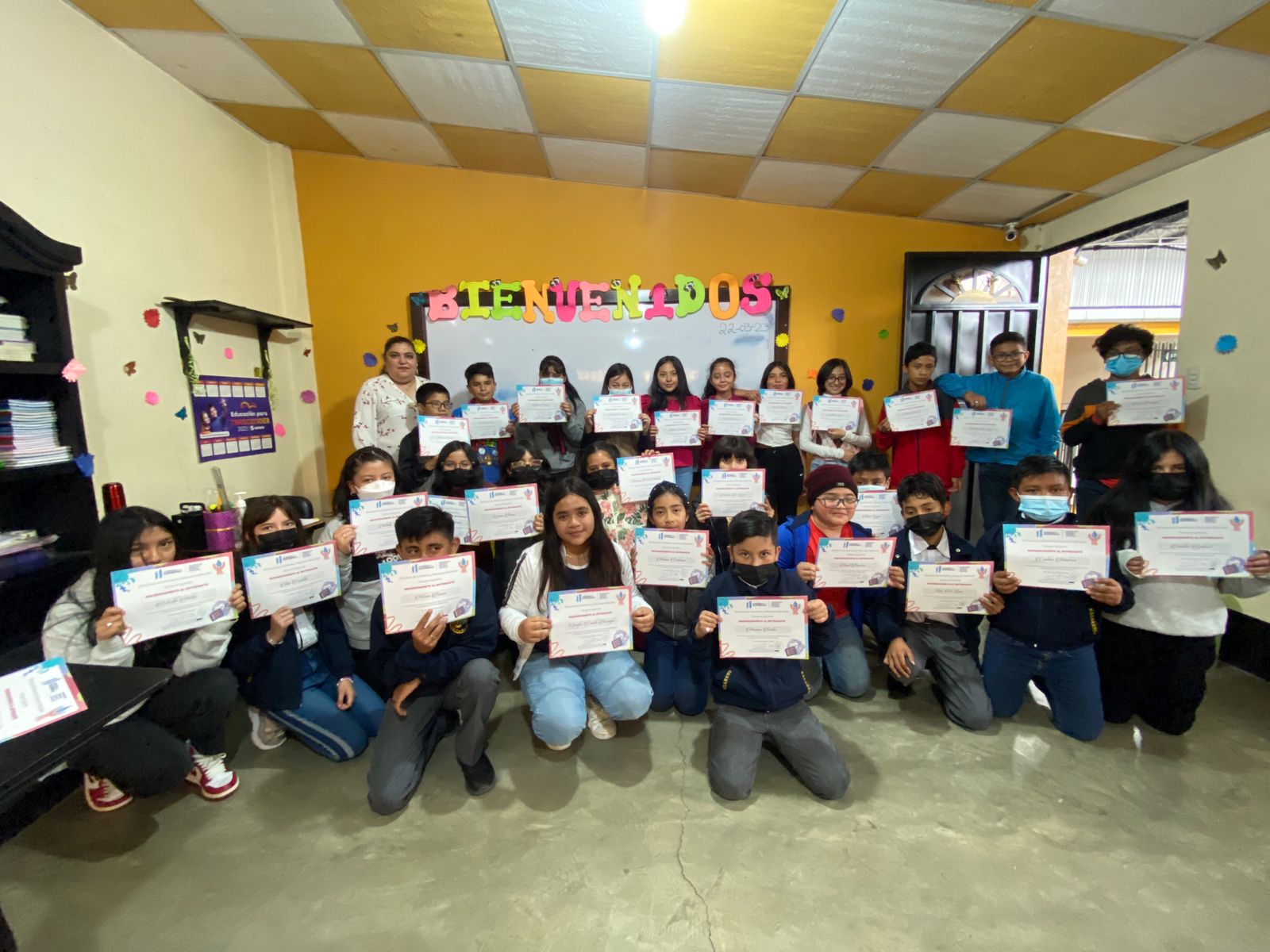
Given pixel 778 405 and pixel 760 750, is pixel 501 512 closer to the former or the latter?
pixel 760 750

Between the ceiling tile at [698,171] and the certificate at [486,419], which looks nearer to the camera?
the certificate at [486,419]

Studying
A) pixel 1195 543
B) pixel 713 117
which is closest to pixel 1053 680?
pixel 1195 543

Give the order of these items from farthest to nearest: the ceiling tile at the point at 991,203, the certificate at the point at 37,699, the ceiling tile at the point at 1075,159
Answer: the ceiling tile at the point at 991,203, the ceiling tile at the point at 1075,159, the certificate at the point at 37,699

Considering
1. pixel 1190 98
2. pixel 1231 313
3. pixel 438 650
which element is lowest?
pixel 438 650

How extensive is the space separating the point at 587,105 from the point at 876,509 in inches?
103

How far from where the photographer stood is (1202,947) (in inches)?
53.2

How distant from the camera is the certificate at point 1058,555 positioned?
6.69ft

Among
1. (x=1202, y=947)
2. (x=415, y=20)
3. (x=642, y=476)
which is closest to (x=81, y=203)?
(x=415, y=20)

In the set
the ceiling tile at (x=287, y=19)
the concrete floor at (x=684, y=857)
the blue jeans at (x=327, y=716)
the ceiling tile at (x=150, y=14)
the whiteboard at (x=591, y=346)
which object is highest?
the ceiling tile at (x=150, y=14)

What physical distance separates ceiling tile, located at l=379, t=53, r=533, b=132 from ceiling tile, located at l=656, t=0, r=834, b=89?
86 centimetres

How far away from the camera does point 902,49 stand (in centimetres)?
230

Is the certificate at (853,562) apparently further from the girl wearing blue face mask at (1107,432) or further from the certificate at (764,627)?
the girl wearing blue face mask at (1107,432)

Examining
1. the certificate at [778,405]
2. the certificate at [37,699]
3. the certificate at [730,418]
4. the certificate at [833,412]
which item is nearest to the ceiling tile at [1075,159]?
the certificate at [833,412]

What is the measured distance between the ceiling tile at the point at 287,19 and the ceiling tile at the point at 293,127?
0.77 m
